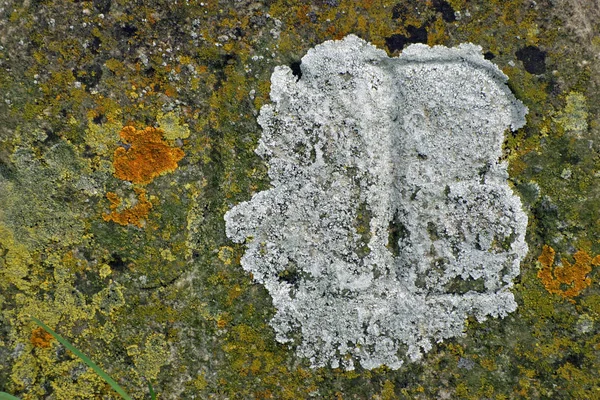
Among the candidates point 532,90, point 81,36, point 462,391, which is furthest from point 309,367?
point 81,36

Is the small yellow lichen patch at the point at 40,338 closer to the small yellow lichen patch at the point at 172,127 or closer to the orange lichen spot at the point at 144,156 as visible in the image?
the orange lichen spot at the point at 144,156

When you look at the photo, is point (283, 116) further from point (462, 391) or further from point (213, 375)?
point (462, 391)

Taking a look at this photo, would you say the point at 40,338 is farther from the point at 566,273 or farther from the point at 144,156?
the point at 566,273

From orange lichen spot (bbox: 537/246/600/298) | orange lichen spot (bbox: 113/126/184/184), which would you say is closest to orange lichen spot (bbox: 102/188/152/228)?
orange lichen spot (bbox: 113/126/184/184)

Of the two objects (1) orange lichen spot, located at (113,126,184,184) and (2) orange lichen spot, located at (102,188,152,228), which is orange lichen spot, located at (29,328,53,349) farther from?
(1) orange lichen spot, located at (113,126,184,184)

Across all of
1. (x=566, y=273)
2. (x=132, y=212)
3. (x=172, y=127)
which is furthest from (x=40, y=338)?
(x=566, y=273)

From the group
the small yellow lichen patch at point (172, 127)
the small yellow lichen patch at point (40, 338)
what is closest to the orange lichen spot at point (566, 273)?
the small yellow lichen patch at point (172, 127)
